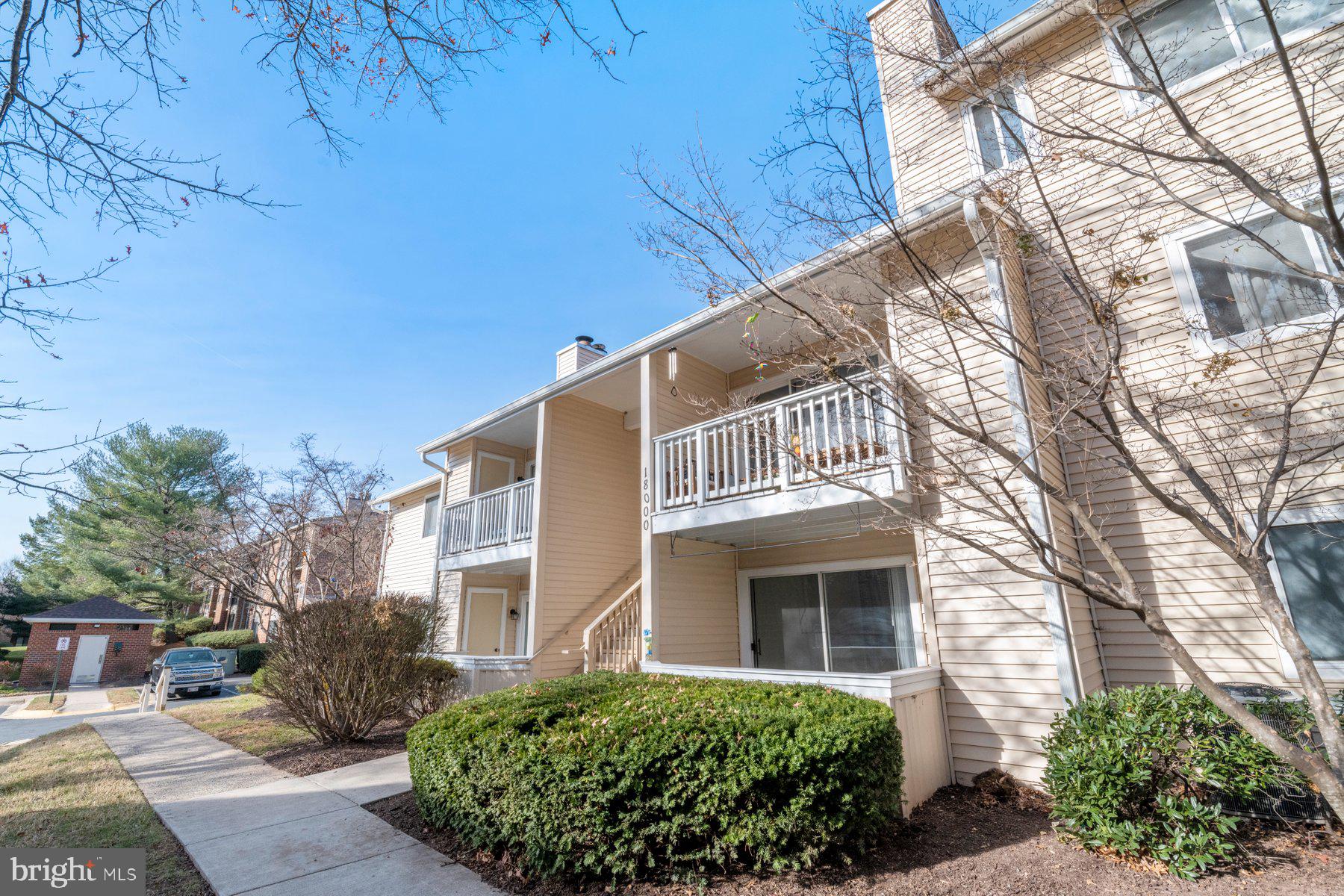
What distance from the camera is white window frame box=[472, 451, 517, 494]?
45.5ft

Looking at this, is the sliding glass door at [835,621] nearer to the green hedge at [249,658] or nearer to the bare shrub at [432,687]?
the bare shrub at [432,687]

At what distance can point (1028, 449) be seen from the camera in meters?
5.77

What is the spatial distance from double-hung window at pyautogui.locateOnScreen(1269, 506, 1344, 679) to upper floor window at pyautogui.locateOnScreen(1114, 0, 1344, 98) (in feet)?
15.0

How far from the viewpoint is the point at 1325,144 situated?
18.4 feet

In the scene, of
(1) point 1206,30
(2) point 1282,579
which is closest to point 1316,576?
(2) point 1282,579

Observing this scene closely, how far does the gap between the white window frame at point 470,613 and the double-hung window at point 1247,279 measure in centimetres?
1290

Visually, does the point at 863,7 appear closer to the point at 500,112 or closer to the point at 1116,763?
the point at 500,112

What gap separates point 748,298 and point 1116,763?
4.46 meters

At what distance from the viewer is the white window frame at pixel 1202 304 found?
534cm

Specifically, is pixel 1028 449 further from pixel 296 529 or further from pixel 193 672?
pixel 193 672

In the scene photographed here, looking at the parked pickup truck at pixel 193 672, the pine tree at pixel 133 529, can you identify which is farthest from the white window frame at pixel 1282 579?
the pine tree at pixel 133 529

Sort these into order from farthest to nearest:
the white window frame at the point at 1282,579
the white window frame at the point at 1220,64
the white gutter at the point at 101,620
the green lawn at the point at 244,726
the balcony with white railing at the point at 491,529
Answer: the white gutter at the point at 101,620 → the balcony with white railing at the point at 491,529 → the green lawn at the point at 244,726 → the white window frame at the point at 1220,64 → the white window frame at the point at 1282,579

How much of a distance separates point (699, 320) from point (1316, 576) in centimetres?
689

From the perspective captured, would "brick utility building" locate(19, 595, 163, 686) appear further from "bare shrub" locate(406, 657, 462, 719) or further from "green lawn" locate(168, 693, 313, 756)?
"bare shrub" locate(406, 657, 462, 719)
